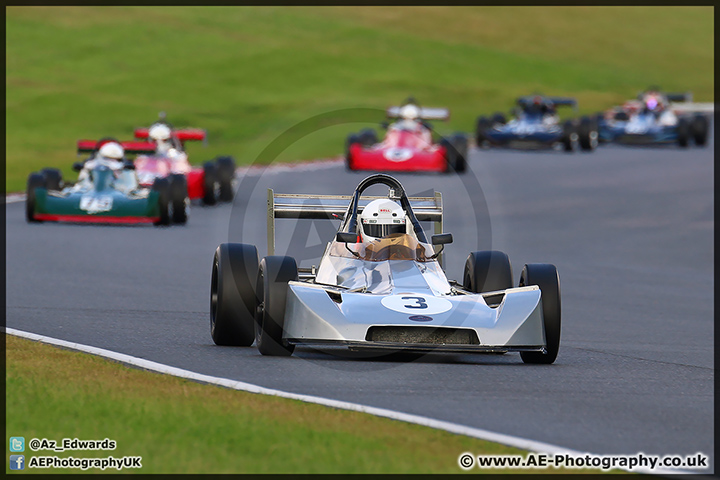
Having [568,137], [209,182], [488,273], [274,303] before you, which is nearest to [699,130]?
[568,137]

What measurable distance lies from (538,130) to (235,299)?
28973 millimetres

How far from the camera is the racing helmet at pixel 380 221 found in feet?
37.7

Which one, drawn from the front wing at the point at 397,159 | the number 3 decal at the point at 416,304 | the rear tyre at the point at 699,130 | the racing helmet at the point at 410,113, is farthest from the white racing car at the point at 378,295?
the rear tyre at the point at 699,130

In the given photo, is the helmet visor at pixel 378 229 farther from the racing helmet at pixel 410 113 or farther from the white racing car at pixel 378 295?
the racing helmet at pixel 410 113

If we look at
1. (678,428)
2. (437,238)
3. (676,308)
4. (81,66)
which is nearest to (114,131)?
(81,66)

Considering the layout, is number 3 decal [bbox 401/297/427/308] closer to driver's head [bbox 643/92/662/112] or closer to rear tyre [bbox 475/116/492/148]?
rear tyre [bbox 475/116/492/148]

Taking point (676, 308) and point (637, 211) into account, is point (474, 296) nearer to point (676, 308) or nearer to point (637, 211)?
point (676, 308)

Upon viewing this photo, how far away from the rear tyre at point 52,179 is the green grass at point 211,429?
544 inches

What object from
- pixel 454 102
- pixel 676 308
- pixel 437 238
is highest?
pixel 454 102

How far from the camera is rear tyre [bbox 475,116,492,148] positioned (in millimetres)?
39438

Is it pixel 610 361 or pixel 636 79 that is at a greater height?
pixel 636 79

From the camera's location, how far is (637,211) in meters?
27.3

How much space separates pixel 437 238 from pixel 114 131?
34001 millimetres

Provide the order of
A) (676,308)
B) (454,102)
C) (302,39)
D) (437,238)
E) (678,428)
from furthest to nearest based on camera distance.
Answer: (302,39) → (454,102) → (676,308) → (437,238) → (678,428)
